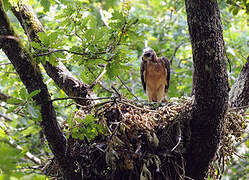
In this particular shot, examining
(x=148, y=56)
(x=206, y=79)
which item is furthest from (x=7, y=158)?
(x=148, y=56)

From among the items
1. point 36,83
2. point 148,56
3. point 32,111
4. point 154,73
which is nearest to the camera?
point 32,111

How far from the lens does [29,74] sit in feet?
9.09

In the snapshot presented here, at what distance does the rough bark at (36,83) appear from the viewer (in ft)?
8.49

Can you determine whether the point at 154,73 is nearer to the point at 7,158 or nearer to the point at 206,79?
the point at 206,79

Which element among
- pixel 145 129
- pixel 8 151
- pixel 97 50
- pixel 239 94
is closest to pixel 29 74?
pixel 97 50

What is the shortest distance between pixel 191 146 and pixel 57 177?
Answer: 5.25 feet

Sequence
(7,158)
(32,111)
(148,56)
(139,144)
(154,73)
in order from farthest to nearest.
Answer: (154,73) < (148,56) < (139,144) < (32,111) < (7,158)

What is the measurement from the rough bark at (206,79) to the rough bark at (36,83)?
137cm

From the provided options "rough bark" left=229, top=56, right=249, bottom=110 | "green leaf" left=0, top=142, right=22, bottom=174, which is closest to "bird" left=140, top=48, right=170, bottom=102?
"rough bark" left=229, top=56, right=249, bottom=110

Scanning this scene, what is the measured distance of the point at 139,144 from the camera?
10.6 ft

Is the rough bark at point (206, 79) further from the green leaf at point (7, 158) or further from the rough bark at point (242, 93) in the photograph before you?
the green leaf at point (7, 158)

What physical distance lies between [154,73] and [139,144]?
9.55 feet

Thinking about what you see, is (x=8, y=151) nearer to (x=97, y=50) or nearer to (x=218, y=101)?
(x=97, y=50)

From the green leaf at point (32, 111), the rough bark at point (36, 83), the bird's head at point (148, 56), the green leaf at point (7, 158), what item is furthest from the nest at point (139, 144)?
the bird's head at point (148, 56)
